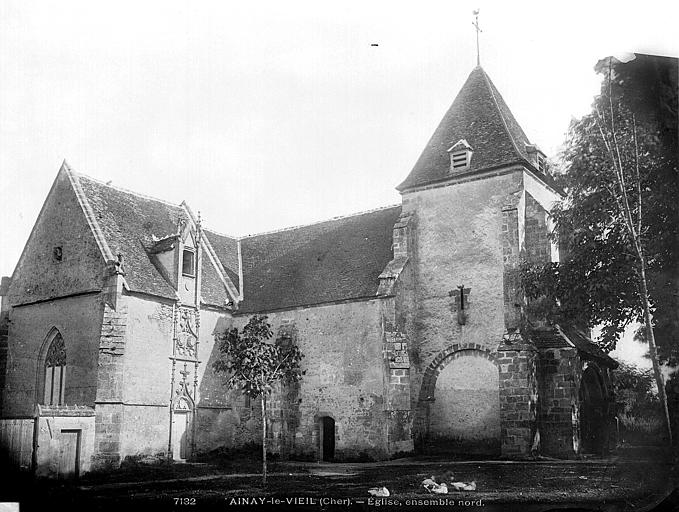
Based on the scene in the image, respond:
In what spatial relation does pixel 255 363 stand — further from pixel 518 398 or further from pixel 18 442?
pixel 518 398

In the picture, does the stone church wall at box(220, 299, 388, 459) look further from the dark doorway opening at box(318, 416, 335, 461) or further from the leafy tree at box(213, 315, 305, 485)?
the leafy tree at box(213, 315, 305, 485)

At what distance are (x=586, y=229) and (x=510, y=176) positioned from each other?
6266 mm

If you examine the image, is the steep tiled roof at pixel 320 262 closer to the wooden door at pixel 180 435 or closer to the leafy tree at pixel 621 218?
the wooden door at pixel 180 435

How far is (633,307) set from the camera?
58.3 feet

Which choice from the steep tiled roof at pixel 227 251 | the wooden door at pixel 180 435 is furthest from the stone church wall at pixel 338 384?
the steep tiled roof at pixel 227 251

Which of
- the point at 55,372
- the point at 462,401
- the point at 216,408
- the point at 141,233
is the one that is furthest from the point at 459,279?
the point at 55,372

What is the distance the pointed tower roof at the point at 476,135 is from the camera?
25031 mm

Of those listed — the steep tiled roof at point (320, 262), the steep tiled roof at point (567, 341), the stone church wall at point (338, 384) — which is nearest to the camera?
the steep tiled roof at point (567, 341)

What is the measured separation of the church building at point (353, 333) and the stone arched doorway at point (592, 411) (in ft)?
0.25

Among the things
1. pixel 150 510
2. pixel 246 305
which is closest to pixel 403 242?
pixel 246 305

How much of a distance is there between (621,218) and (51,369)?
19352 millimetres

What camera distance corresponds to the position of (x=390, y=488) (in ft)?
53.9

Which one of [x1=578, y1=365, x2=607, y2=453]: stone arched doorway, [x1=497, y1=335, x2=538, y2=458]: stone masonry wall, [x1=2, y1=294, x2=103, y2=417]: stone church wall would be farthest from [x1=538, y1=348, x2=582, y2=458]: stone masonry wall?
[x1=2, y1=294, x2=103, y2=417]: stone church wall

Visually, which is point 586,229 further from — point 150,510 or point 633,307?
point 150,510
